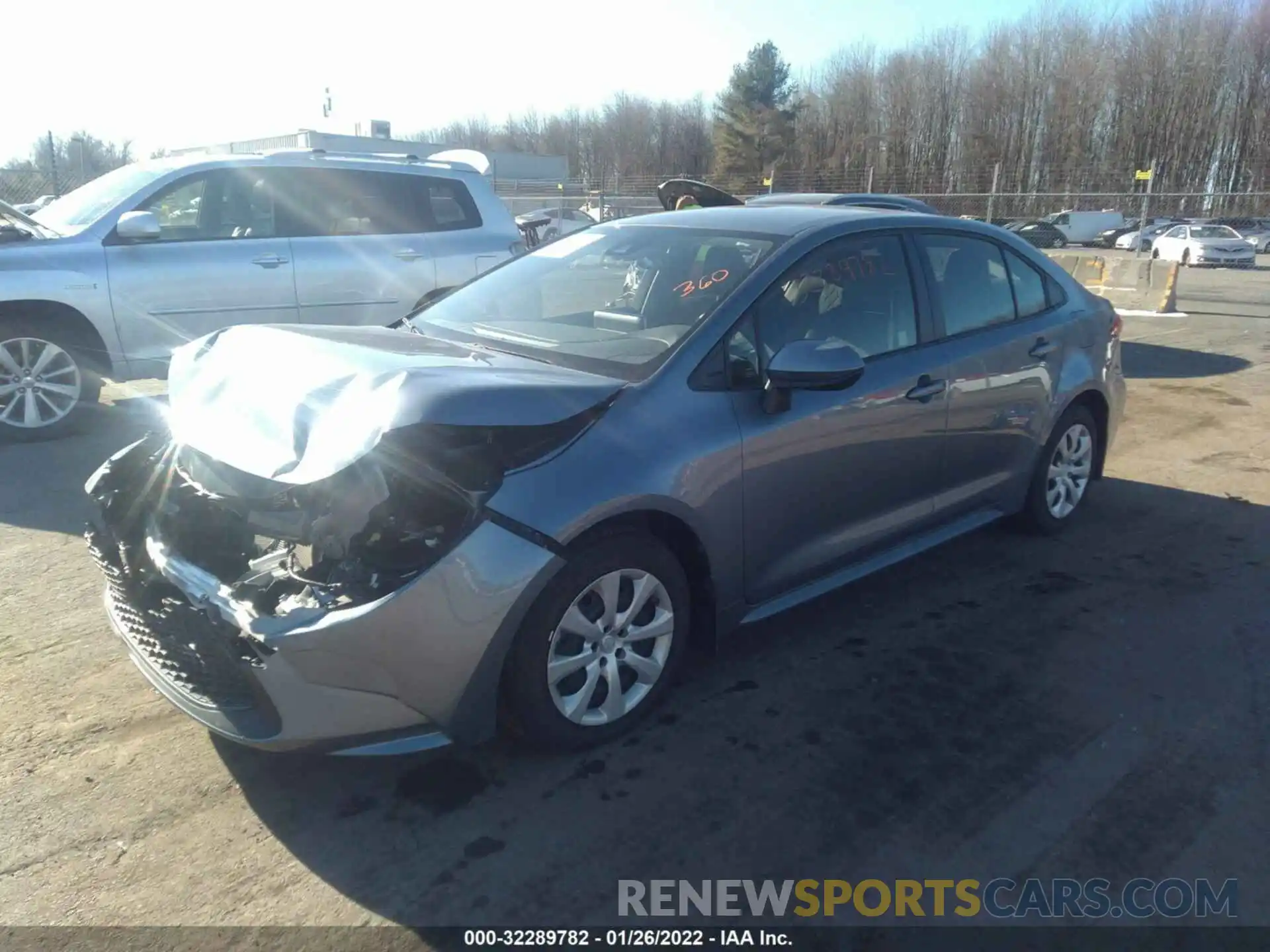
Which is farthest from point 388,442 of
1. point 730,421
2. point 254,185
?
point 254,185

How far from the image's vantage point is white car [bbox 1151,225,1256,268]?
29.5 metres

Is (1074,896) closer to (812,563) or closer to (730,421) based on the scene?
(812,563)

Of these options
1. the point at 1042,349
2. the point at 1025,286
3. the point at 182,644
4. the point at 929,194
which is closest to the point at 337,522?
the point at 182,644

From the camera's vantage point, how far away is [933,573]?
15.6ft

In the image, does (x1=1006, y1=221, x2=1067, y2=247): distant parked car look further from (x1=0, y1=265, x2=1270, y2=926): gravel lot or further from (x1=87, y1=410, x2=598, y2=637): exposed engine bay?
(x1=87, y1=410, x2=598, y2=637): exposed engine bay

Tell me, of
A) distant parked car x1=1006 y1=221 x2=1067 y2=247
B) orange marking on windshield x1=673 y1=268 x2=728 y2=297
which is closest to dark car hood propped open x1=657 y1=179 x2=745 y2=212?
orange marking on windshield x1=673 y1=268 x2=728 y2=297

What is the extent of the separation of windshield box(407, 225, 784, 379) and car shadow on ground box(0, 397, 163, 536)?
2541mm

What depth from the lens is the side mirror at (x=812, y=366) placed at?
10.9 feet

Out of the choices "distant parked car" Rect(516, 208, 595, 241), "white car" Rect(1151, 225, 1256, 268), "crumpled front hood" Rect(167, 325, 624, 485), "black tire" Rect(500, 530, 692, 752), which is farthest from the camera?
"white car" Rect(1151, 225, 1256, 268)

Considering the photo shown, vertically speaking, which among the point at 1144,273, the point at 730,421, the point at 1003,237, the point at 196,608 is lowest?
the point at 1144,273

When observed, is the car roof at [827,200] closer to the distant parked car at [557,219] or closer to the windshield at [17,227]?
the windshield at [17,227]

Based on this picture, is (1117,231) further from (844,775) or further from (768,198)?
(844,775)

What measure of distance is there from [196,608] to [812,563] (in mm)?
2182

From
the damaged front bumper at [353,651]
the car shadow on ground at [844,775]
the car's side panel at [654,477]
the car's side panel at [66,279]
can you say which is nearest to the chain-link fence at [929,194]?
the car's side panel at [66,279]
